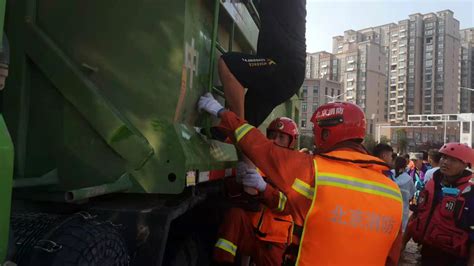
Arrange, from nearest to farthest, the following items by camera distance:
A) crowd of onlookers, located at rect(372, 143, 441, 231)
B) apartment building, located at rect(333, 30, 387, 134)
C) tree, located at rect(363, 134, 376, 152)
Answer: crowd of onlookers, located at rect(372, 143, 441, 231) < tree, located at rect(363, 134, 376, 152) < apartment building, located at rect(333, 30, 387, 134)

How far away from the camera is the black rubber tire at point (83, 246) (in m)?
1.64

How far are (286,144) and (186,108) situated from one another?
1700mm

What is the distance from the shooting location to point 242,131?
7.84 ft

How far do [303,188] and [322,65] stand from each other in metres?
82.1

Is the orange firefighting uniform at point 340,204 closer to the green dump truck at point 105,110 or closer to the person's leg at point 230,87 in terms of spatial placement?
the green dump truck at point 105,110

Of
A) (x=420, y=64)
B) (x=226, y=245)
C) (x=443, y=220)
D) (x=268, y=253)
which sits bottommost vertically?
(x=268, y=253)

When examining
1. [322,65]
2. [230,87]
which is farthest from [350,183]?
[322,65]

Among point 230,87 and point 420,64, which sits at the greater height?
point 420,64

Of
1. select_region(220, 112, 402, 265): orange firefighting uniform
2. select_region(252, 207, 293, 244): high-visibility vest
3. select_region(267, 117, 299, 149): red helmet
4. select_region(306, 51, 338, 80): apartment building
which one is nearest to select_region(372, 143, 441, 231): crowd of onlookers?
select_region(267, 117, 299, 149): red helmet

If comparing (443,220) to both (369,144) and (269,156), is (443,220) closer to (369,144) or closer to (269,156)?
(269,156)

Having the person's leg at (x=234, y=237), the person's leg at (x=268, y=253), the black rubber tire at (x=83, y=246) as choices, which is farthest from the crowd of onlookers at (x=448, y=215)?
the black rubber tire at (x=83, y=246)

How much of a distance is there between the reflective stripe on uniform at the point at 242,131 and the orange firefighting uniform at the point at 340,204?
24 centimetres

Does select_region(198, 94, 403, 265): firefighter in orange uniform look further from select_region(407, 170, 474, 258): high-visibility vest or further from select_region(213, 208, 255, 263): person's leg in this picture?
select_region(407, 170, 474, 258): high-visibility vest

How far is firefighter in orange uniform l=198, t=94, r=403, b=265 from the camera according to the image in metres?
2.00
